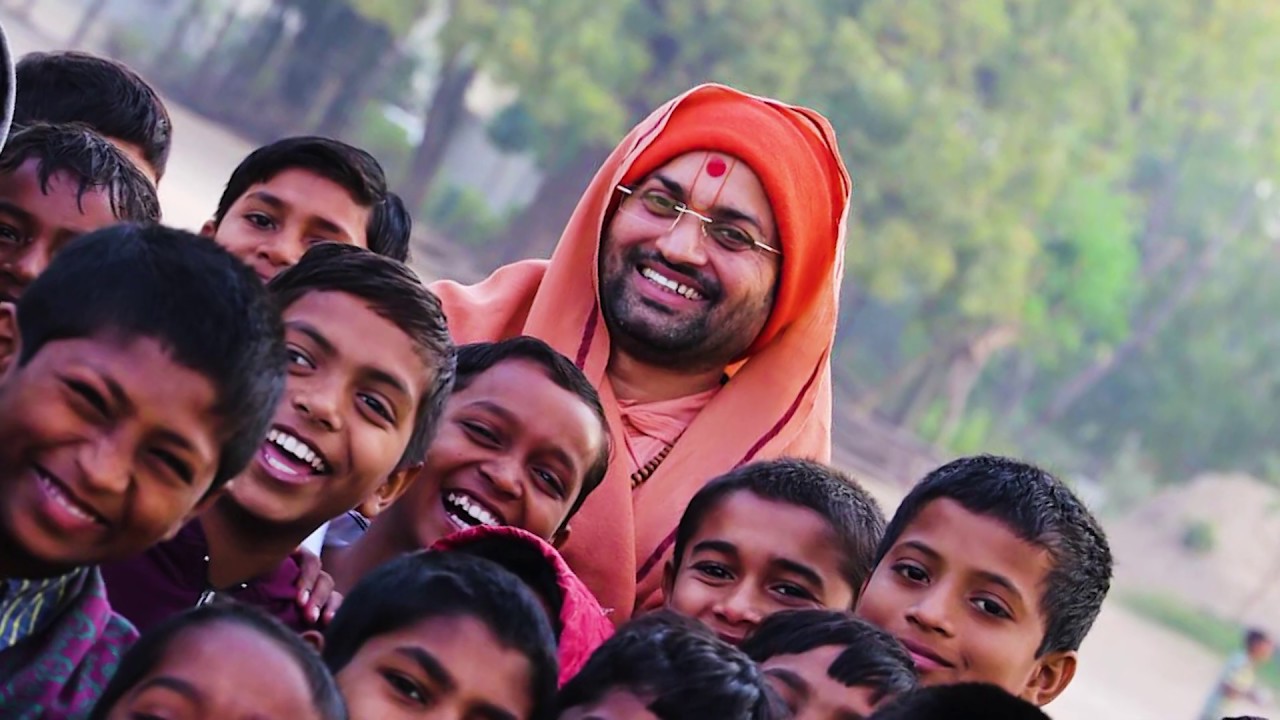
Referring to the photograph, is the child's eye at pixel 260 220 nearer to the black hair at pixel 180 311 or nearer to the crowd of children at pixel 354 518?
the crowd of children at pixel 354 518

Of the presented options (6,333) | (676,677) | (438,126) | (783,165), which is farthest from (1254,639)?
(438,126)

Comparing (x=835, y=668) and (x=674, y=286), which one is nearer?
Result: (x=835, y=668)

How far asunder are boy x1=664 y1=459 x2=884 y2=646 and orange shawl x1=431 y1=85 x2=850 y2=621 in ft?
2.02

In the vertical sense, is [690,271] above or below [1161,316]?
below

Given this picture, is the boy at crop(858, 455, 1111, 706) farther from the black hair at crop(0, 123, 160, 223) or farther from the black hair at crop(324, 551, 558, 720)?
the black hair at crop(0, 123, 160, 223)

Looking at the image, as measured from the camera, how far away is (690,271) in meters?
4.09

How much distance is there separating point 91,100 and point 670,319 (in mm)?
1454

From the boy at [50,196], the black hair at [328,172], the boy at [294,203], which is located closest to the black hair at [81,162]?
the boy at [50,196]

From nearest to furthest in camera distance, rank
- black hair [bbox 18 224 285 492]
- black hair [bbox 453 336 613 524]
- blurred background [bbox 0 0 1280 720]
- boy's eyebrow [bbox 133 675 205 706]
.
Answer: boy's eyebrow [bbox 133 675 205 706]
black hair [bbox 18 224 285 492]
black hair [bbox 453 336 613 524]
blurred background [bbox 0 0 1280 720]

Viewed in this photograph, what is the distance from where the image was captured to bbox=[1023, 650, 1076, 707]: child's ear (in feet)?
10.2

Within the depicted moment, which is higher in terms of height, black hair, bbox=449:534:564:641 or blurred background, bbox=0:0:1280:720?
blurred background, bbox=0:0:1280:720

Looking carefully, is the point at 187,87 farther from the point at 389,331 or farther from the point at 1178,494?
the point at 389,331

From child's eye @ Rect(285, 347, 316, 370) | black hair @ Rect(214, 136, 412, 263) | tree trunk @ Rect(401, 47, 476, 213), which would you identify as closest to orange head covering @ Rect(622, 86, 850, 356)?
black hair @ Rect(214, 136, 412, 263)

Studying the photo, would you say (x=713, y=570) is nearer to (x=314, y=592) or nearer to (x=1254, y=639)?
(x=314, y=592)
